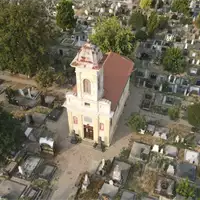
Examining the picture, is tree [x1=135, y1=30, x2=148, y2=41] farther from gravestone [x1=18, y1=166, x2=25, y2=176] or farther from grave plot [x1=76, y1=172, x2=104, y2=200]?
gravestone [x1=18, y1=166, x2=25, y2=176]

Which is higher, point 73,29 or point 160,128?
point 73,29

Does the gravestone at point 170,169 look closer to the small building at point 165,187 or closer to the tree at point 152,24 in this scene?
the small building at point 165,187

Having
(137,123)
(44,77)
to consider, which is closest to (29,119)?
(44,77)

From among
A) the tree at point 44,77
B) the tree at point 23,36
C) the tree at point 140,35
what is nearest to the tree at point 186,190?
the tree at point 44,77

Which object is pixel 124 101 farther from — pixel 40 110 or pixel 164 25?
pixel 164 25

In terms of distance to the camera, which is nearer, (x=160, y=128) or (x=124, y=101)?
(x=160, y=128)

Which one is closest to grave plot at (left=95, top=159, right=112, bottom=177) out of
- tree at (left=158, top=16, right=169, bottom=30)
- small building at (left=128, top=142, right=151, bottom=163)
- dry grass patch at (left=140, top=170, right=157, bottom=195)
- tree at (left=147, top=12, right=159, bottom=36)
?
small building at (left=128, top=142, right=151, bottom=163)

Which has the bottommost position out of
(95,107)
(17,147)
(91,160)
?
(91,160)

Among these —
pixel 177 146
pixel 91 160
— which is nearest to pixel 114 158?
pixel 91 160
